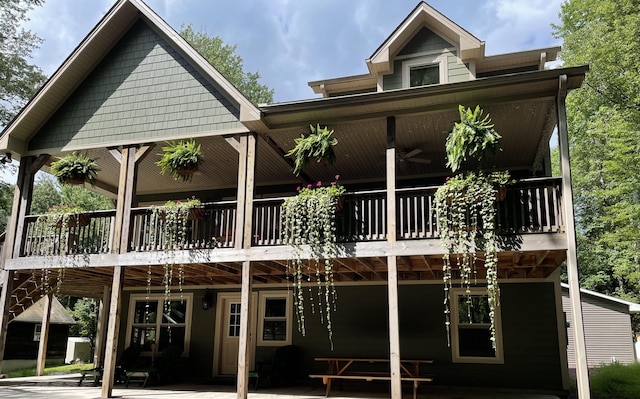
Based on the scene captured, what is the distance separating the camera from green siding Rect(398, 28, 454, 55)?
1141 cm

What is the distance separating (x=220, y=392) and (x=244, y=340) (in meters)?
2.14

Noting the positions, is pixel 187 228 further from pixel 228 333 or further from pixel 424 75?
pixel 424 75

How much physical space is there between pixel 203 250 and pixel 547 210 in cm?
619

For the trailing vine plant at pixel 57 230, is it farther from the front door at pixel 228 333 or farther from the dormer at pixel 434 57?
the dormer at pixel 434 57

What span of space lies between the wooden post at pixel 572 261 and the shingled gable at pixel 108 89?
6.14m

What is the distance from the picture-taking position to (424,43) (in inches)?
453

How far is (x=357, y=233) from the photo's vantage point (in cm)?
907

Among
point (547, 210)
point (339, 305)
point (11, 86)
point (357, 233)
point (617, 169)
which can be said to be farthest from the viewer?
point (11, 86)

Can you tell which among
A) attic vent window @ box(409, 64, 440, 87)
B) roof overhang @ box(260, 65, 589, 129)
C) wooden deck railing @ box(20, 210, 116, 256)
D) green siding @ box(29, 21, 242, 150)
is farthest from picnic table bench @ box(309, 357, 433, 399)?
attic vent window @ box(409, 64, 440, 87)

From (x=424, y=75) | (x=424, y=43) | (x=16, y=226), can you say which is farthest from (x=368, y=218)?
(x=16, y=226)

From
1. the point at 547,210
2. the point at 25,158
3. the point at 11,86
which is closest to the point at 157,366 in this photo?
the point at 25,158

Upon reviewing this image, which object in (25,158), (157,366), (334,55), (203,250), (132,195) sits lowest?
(157,366)

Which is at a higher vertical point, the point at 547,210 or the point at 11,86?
the point at 11,86

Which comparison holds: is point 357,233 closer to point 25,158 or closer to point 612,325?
point 25,158
